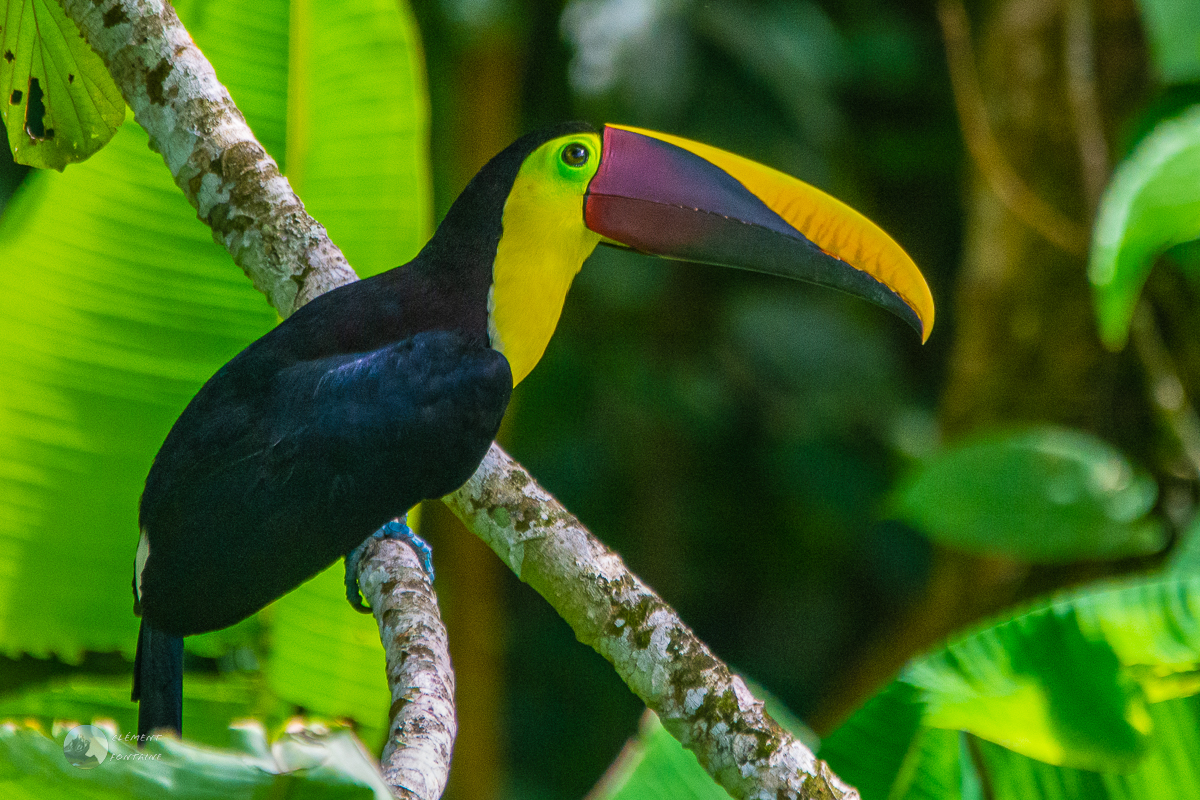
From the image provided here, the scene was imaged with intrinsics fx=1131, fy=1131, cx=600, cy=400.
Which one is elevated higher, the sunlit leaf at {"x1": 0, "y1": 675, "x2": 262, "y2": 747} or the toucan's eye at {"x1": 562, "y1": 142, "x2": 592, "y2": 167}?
the toucan's eye at {"x1": 562, "y1": 142, "x2": 592, "y2": 167}

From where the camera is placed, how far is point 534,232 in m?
1.35

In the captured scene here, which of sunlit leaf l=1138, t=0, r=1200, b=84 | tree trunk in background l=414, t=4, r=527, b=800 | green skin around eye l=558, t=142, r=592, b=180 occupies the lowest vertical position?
tree trunk in background l=414, t=4, r=527, b=800

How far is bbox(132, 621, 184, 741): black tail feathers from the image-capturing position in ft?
4.05

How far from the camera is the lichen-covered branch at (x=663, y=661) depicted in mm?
1040

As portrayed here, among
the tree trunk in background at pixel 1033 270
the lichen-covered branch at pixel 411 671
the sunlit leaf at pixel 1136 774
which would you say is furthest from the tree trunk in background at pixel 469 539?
the sunlit leaf at pixel 1136 774

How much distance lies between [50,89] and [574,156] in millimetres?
587

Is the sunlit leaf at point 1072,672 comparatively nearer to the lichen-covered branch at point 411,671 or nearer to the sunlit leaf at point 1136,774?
the sunlit leaf at point 1136,774

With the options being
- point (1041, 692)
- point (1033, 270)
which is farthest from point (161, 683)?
point (1033, 270)

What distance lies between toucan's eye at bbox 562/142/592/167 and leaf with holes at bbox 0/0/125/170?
0.52 m

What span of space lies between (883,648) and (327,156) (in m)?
1.67

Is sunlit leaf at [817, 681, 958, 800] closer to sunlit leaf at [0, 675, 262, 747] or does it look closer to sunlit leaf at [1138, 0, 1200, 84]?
sunlit leaf at [0, 675, 262, 747]

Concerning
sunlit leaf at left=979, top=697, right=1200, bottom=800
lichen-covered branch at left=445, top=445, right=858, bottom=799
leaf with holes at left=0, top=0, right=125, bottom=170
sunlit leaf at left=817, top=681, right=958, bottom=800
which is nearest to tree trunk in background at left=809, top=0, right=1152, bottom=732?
sunlit leaf at left=979, top=697, right=1200, bottom=800

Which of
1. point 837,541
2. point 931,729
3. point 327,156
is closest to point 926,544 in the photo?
point 837,541

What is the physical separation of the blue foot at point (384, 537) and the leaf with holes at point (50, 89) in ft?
1.79
